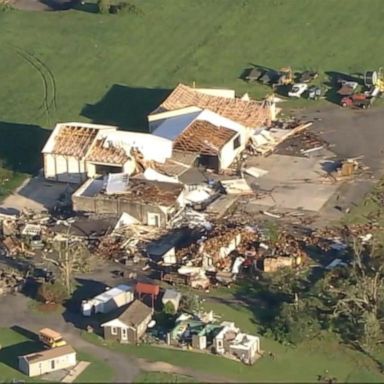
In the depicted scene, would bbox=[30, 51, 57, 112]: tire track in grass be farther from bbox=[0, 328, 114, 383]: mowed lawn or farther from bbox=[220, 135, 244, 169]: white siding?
bbox=[0, 328, 114, 383]: mowed lawn

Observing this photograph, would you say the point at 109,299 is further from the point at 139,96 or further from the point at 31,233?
the point at 139,96

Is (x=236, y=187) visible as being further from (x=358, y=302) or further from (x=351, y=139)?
(x=358, y=302)

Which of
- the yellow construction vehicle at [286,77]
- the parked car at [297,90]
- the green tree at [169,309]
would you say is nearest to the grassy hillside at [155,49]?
the yellow construction vehicle at [286,77]

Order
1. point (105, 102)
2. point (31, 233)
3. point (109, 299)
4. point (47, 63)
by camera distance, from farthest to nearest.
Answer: point (47, 63) → point (105, 102) → point (31, 233) → point (109, 299)

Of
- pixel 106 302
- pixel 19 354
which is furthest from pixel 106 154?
pixel 19 354

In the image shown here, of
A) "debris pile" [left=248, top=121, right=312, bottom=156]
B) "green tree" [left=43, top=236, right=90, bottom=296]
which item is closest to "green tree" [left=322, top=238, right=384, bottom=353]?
"green tree" [left=43, top=236, right=90, bottom=296]

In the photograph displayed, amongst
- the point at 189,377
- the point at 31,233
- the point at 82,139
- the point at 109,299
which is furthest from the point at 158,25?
the point at 189,377
